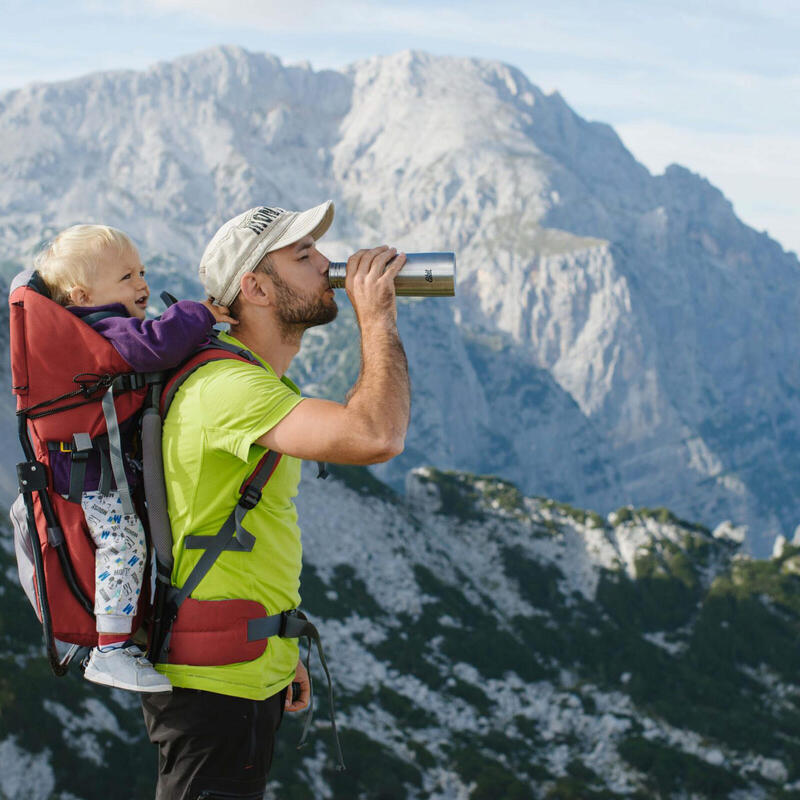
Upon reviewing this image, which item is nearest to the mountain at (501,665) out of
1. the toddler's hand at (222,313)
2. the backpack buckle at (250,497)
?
the toddler's hand at (222,313)

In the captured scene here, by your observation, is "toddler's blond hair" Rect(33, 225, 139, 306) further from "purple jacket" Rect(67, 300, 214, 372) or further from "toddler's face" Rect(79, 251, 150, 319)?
"purple jacket" Rect(67, 300, 214, 372)

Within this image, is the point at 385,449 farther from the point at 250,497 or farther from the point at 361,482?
the point at 361,482

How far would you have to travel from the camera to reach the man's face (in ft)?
17.3

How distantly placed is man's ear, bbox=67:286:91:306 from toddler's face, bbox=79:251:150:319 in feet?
0.04

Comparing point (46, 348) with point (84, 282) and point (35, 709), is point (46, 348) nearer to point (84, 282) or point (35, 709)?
point (84, 282)

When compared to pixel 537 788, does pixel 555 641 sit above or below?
below

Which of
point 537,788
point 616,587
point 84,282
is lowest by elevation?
point 616,587

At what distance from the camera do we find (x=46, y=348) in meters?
4.86

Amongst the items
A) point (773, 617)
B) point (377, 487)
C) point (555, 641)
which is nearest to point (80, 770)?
point (555, 641)

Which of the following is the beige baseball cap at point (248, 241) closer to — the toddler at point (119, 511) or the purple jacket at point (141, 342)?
the toddler at point (119, 511)

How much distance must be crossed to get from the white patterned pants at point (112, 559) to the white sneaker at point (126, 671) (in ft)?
0.45

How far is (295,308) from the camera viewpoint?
5.36m

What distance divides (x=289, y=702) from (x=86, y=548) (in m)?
1.83

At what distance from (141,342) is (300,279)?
99cm
